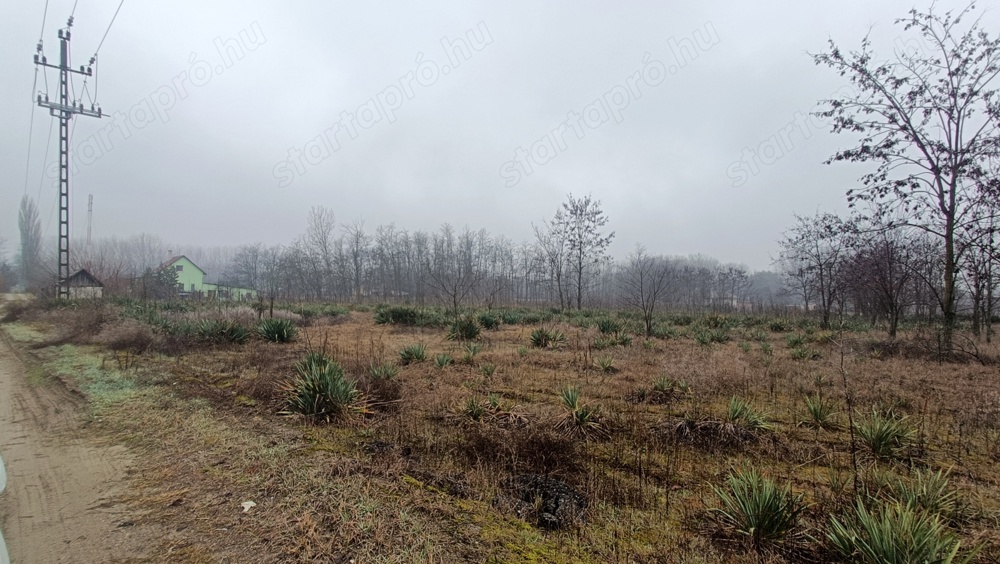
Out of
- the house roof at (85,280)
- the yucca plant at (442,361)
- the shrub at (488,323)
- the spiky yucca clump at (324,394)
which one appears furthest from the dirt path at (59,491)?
the house roof at (85,280)

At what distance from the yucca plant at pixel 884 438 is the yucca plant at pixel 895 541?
2.13 m

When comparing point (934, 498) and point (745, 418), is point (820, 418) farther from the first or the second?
point (934, 498)

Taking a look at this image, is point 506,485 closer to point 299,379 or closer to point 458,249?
point 299,379

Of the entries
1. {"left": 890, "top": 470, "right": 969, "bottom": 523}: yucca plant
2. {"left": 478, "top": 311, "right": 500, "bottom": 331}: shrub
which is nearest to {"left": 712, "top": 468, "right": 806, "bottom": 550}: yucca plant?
{"left": 890, "top": 470, "right": 969, "bottom": 523}: yucca plant

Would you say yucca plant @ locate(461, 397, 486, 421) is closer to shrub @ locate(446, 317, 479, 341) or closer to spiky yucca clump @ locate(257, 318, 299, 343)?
shrub @ locate(446, 317, 479, 341)

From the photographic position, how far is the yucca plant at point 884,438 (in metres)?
4.14

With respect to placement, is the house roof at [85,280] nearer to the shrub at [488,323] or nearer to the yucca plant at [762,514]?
the shrub at [488,323]

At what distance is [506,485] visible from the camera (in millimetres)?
3566

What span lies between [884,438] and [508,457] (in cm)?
402

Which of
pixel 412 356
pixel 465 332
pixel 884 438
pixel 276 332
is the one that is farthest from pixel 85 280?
pixel 884 438

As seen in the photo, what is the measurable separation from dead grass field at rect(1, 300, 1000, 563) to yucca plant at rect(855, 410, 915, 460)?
0.32 ft

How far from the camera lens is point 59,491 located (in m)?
3.48

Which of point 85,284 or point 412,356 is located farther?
point 85,284

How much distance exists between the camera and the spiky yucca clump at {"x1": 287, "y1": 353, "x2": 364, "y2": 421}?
538cm
